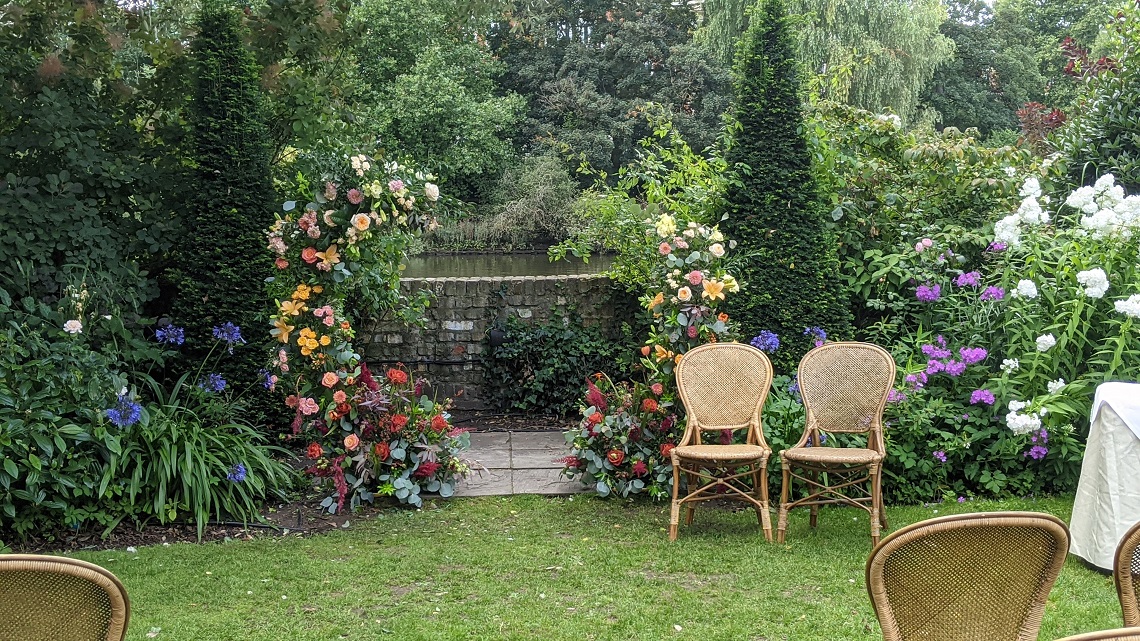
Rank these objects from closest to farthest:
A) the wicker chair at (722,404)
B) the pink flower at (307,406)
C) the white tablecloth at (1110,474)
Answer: the white tablecloth at (1110,474), the wicker chair at (722,404), the pink flower at (307,406)

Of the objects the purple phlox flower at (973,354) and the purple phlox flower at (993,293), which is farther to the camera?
the purple phlox flower at (993,293)

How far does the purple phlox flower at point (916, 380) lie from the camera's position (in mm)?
4832

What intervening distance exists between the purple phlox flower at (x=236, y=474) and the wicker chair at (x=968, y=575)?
11.4 feet

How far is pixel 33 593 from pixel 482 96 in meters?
21.3

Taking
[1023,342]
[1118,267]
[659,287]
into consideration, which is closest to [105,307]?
[659,287]

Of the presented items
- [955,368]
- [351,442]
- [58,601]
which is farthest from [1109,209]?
[58,601]

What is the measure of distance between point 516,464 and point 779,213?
7.20 feet

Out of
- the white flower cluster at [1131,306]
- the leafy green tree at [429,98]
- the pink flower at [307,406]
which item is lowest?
the pink flower at [307,406]

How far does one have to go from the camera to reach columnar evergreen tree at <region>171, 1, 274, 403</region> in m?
5.03

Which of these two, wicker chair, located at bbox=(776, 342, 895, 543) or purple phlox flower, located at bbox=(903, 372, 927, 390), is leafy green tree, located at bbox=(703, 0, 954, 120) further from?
wicker chair, located at bbox=(776, 342, 895, 543)

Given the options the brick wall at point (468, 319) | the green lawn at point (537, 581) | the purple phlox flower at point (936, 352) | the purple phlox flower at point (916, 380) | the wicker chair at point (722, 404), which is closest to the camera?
the green lawn at point (537, 581)

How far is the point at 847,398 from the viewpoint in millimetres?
4488

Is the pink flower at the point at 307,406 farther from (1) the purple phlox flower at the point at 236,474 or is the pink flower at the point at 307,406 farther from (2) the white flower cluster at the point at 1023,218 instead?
(2) the white flower cluster at the point at 1023,218

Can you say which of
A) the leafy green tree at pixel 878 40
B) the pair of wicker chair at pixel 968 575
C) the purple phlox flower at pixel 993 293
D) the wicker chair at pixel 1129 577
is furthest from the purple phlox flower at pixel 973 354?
the leafy green tree at pixel 878 40
